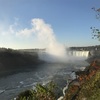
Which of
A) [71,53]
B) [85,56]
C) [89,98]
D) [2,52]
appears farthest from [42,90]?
[71,53]

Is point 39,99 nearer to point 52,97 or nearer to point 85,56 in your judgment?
point 52,97

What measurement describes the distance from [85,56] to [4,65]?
57.0 metres

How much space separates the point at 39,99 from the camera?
15078 mm

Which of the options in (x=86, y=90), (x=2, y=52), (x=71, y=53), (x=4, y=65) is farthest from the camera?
(x=71, y=53)

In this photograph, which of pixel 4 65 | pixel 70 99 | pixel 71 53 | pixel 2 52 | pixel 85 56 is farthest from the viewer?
pixel 71 53

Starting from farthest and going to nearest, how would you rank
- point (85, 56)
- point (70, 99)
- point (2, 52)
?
point (85, 56) → point (2, 52) → point (70, 99)

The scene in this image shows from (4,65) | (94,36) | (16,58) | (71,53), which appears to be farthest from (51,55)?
(94,36)

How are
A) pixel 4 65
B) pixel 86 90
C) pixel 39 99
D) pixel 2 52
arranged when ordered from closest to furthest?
pixel 39 99, pixel 86 90, pixel 4 65, pixel 2 52

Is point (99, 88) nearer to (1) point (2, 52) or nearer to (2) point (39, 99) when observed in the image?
(2) point (39, 99)

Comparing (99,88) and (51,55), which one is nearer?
(99,88)

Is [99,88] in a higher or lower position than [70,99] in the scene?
higher

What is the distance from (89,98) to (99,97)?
0.95 m

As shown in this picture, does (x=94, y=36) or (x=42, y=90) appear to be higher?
(x=94, y=36)

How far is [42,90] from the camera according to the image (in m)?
15.2
